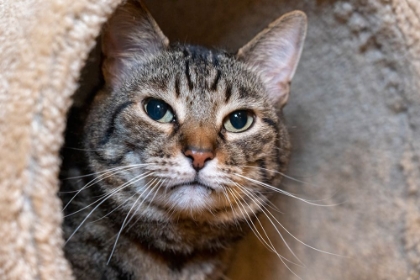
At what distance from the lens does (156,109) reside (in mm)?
1068

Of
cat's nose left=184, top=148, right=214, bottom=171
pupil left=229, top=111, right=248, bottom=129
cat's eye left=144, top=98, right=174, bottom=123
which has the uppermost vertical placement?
pupil left=229, top=111, right=248, bottom=129

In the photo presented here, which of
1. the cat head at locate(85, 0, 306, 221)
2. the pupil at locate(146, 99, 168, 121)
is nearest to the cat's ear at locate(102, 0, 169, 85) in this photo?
the cat head at locate(85, 0, 306, 221)

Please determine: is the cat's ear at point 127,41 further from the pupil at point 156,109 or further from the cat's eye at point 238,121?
the cat's eye at point 238,121

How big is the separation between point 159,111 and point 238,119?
7.9 inches

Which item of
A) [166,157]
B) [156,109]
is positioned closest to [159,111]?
[156,109]

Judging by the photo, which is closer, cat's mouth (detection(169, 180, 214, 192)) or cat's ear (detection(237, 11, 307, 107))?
cat's mouth (detection(169, 180, 214, 192))

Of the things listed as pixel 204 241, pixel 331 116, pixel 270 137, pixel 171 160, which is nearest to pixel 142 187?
pixel 171 160

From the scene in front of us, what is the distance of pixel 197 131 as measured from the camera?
0.99 meters

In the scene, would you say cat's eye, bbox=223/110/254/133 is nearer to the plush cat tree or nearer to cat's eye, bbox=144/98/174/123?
cat's eye, bbox=144/98/174/123

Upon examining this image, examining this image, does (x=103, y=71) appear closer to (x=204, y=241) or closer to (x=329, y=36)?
(x=204, y=241)

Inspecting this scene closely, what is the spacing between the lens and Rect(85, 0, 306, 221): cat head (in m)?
0.98

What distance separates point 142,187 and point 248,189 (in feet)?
0.83

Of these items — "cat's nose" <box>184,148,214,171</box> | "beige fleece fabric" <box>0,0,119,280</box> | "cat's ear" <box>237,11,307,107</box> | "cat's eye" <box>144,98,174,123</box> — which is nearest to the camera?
"beige fleece fabric" <box>0,0,119,280</box>

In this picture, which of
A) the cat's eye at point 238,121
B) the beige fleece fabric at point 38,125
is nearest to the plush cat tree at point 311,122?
the beige fleece fabric at point 38,125
